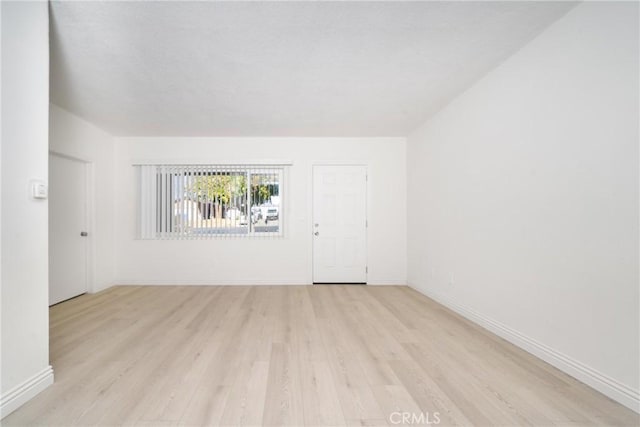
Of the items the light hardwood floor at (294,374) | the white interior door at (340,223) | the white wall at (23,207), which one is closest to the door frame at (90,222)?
the light hardwood floor at (294,374)

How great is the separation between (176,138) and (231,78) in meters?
2.31

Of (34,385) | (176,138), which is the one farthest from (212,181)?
(34,385)

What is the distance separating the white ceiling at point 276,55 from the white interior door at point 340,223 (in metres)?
1.19

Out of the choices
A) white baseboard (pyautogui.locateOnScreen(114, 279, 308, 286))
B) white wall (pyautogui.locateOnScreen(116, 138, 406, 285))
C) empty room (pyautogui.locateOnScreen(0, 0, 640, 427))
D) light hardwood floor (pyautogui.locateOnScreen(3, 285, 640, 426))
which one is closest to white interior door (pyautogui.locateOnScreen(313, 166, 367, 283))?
white wall (pyautogui.locateOnScreen(116, 138, 406, 285))

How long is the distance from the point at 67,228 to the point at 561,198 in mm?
5360

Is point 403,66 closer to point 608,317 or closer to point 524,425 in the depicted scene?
point 608,317

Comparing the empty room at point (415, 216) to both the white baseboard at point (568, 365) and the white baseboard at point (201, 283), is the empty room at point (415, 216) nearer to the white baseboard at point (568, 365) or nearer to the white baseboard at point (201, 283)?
the white baseboard at point (568, 365)

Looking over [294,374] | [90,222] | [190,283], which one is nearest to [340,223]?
[190,283]

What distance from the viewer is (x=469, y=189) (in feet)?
8.96

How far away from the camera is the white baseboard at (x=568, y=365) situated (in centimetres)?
145

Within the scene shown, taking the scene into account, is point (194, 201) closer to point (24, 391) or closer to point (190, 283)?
point (190, 283)

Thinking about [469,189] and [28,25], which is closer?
[28,25]

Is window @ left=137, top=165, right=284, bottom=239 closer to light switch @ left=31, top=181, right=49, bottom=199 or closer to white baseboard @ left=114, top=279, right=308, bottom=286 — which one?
white baseboard @ left=114, top=279, right=308, bottom=286

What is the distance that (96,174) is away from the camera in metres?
3.74
